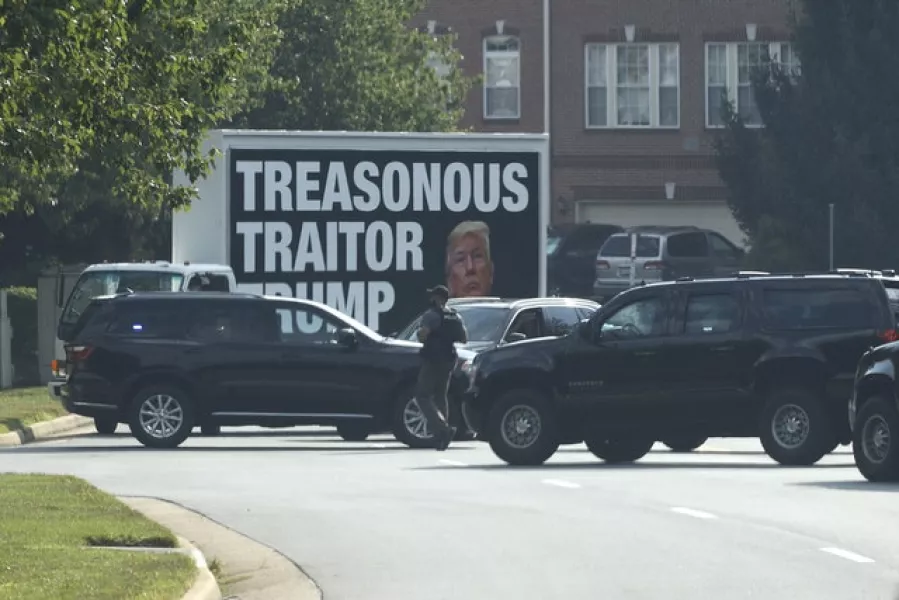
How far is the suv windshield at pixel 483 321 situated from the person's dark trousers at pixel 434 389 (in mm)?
2831

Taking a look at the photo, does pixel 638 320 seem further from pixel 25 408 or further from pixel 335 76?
pixel 335 76

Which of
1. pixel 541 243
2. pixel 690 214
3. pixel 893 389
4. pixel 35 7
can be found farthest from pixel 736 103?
pixel 35 7

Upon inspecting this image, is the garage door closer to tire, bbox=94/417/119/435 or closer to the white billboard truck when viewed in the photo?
the white billboard truck

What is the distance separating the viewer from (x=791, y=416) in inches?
825

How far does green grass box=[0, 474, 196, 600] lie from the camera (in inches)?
448

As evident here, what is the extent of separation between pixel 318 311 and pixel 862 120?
24.3 m

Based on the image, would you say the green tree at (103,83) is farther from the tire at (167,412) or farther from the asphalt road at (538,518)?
the tire at (167,412)

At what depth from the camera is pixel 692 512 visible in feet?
52.4

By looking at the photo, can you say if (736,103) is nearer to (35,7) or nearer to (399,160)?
(399,160)

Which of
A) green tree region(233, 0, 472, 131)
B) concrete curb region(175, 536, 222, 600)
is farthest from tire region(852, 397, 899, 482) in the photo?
green tree region(233, 0, 472, 131)

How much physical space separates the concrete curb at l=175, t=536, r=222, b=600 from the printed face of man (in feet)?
62.1

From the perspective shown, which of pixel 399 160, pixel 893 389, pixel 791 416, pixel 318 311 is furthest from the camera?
pixel 399 160

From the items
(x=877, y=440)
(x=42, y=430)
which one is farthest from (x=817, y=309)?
(x=42, y=430)

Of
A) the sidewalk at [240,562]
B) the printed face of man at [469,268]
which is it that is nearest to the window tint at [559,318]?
the printed face of man at [469,268]
